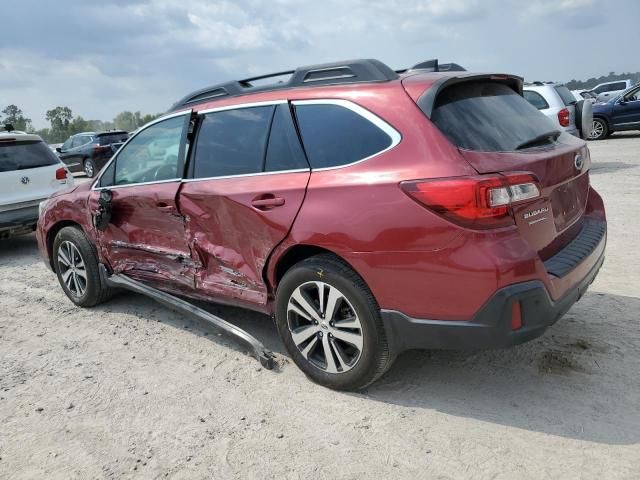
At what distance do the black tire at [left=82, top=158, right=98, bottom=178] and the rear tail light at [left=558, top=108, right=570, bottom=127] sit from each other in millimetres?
15069

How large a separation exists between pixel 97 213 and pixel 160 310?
3.27ft

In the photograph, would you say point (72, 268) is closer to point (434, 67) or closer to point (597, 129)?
point (434, 67)

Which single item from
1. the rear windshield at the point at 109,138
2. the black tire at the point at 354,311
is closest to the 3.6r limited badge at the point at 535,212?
the black tire at the point at 354,311

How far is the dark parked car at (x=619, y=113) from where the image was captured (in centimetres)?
1569

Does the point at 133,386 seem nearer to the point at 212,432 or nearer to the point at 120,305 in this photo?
the point at 212,432

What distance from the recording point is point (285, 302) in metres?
3.38

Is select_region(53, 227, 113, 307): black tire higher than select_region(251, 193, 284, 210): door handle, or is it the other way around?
select_region(251, 193, 284, 210): door handle

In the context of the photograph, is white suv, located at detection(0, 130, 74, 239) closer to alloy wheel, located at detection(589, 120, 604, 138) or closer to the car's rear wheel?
the car's rear wheel

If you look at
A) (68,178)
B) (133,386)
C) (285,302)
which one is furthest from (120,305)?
(68,178)

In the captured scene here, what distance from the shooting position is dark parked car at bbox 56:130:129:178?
19.1 metres

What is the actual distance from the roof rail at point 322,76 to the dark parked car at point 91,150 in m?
16.2

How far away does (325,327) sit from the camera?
3.21 m

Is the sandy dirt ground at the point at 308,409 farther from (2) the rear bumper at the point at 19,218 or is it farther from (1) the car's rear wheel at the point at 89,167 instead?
(1) the car's rear wheel at the point at 89,167

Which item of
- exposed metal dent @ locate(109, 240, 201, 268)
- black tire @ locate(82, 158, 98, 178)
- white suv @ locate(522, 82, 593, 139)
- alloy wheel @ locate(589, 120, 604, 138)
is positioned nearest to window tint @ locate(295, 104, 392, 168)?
exposed metal dent @ locate(109, 240, 201, 268)
